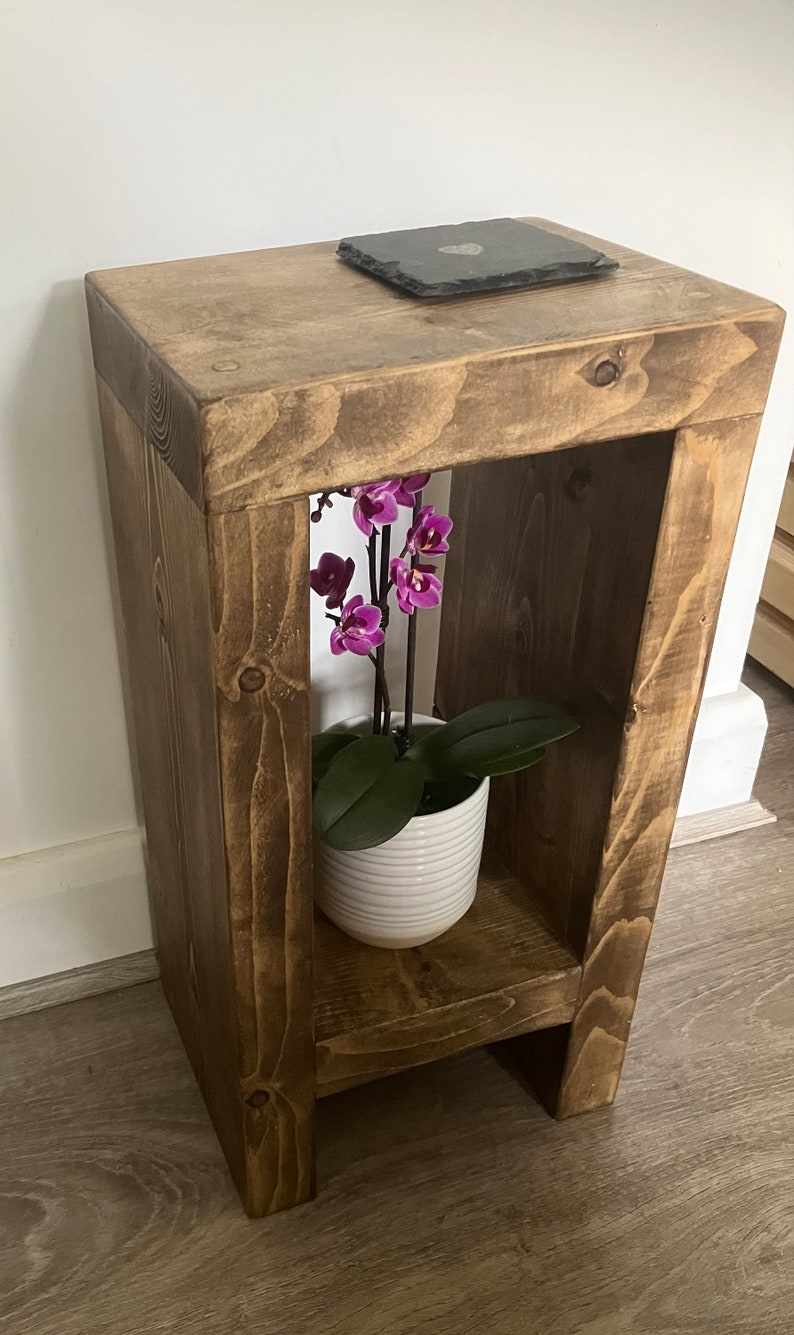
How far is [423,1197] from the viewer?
97 cm

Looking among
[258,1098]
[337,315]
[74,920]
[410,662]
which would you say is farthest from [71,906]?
[337,315]

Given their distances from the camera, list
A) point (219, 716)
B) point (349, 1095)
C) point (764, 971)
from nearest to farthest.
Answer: point (219, 716) < point (349, 1095) < point (764, 971)

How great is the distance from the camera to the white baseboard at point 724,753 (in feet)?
4.44

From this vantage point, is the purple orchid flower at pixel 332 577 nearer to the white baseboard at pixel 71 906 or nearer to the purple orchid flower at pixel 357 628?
the purple orchid flower at pixel 357 628

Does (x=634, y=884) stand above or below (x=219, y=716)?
below

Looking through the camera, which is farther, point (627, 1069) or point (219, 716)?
point (627, 1069)

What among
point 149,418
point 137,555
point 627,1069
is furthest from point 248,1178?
point 149,418

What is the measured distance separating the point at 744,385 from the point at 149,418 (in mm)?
377

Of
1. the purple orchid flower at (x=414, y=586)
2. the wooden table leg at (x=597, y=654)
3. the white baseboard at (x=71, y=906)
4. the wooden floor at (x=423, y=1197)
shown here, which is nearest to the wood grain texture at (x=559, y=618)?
the wooden table leg at (x=597, y=654)

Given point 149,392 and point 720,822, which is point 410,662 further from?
point 720,822

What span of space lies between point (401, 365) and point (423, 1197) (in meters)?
0.71

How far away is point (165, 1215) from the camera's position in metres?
0.95

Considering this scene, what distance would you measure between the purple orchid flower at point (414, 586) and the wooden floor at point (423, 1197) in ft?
1.61

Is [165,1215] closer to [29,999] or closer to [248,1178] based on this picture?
[248,1178]
